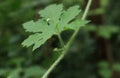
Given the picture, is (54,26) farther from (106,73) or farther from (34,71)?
(106,73)

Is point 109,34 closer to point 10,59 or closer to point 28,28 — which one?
point 10,59

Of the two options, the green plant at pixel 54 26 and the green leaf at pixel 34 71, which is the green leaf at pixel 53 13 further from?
the green leaf at pixel 34 71

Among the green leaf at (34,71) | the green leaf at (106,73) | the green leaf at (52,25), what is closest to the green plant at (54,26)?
the green leaf at (52,25)

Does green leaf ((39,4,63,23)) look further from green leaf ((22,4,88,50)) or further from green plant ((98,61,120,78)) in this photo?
green plant ((98,61,120,78))

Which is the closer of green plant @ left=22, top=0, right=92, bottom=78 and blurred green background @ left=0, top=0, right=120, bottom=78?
green plant @ left=22, top=0, right=92, bottom=78

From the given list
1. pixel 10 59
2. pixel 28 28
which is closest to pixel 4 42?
pixel 10 59

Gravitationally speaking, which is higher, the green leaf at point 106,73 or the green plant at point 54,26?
the green plant at point 54,26

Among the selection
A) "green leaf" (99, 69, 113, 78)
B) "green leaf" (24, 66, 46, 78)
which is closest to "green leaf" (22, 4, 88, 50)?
"green leaf" (24, 66, 46, 78)
